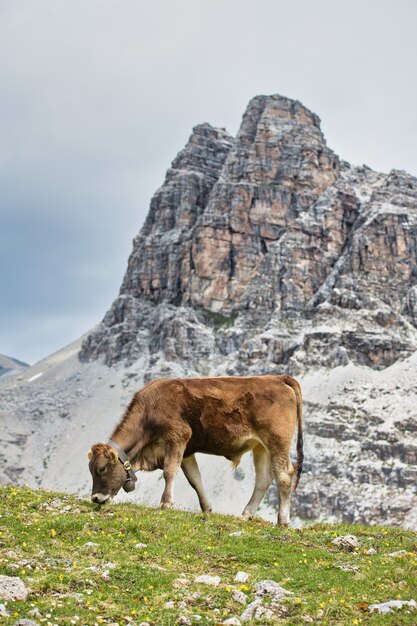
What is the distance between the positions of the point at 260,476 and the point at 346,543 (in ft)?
13.5

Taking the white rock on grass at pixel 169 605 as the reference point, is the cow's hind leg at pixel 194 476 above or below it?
above

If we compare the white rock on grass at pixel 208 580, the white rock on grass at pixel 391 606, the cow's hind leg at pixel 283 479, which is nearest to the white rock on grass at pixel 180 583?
the white rock on grass at pixel 208 580

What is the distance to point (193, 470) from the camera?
59.4 ft

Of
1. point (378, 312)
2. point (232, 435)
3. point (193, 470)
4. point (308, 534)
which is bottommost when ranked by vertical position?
point (308, 534)

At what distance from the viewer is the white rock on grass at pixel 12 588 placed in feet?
30.9

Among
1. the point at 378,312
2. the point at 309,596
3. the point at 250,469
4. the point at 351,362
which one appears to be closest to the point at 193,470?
the point at 309,596

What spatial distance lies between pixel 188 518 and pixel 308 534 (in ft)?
10.3

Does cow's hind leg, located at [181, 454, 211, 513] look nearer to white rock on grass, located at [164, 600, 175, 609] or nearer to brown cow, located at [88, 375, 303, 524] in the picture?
brown cow, located at [88, 375, 303, 524]

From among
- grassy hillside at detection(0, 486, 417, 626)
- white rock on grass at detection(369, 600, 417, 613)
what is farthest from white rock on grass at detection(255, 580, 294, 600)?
white rock on grass at detection(369, 600, 417, 613)

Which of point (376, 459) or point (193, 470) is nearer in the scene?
point (193, 470)

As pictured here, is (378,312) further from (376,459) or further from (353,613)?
(353,613)

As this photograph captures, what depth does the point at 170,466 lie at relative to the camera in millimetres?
16562

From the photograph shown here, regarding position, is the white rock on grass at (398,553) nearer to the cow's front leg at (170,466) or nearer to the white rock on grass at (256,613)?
the white rock on grass at (256,613)

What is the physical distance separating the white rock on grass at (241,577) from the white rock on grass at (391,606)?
91.0 inches
